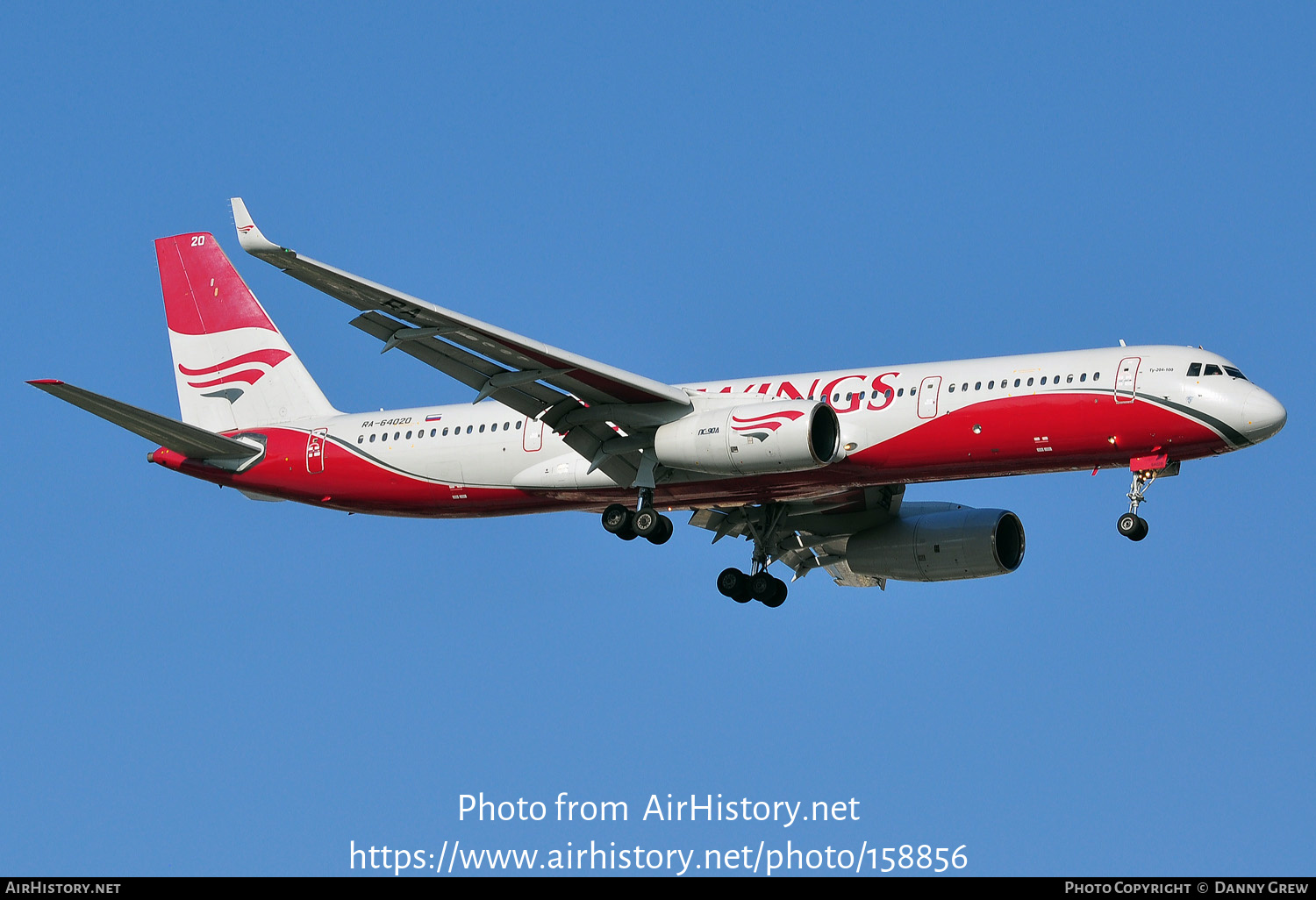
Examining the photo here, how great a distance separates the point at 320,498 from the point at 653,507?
8624 mm

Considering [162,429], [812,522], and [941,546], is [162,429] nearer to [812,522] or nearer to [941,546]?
[812,522]

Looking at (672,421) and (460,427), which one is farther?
(460,427)

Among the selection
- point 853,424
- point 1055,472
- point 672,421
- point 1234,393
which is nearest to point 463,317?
point 672,421

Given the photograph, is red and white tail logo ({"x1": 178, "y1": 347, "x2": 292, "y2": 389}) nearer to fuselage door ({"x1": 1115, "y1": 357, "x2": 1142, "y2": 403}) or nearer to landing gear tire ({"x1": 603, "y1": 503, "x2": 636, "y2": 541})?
landing gear tire ({"x1": 603, "y1": 503, "x2": 636, "y2": 541})

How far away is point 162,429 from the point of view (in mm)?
40938

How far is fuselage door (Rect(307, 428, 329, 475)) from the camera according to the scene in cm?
4216

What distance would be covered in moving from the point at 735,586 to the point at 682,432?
6.97 metres

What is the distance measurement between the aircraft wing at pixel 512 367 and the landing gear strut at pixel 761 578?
15.8 feet

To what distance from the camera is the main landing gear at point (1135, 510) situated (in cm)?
3531

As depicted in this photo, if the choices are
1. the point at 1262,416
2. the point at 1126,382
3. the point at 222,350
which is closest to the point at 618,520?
the point at 1126,382

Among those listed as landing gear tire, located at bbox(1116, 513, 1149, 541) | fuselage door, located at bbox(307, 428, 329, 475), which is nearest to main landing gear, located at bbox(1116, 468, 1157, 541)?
landing gear tire, located at bbox(1116, 513, 1149, 541)

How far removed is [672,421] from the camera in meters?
37.7

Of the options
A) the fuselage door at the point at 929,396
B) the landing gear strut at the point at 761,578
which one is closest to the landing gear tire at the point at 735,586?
the landing gear strut at the point at 761,578

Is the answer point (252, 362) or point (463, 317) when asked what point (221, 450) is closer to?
point (252, 362)
